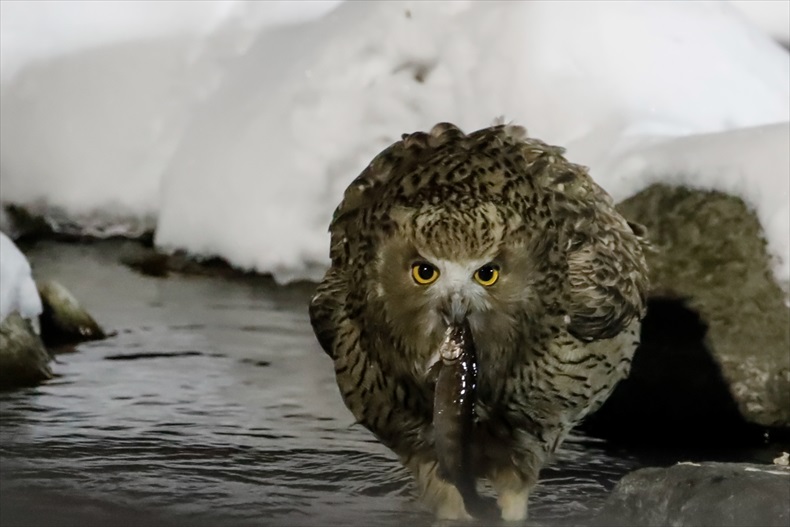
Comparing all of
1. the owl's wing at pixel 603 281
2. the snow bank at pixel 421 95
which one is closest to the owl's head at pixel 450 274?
the owl's wing at pixel 603 281

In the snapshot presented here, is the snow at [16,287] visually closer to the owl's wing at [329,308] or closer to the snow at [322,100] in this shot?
the snow at [322,100]

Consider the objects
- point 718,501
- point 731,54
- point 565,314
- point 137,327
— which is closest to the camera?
point 718,501

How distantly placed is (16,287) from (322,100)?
222 centimetres

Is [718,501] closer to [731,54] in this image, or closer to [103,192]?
[731,54]

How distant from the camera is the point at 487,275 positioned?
3.45m

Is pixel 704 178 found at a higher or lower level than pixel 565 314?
higher

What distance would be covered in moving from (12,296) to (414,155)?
2.38 meters

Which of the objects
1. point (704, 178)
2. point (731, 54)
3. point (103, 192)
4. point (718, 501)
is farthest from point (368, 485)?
point (103, 192)

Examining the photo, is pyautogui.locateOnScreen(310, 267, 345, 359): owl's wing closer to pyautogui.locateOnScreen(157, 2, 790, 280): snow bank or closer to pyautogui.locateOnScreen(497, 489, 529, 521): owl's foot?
pyautogui.locateOnScreen(497, 489, 529, 521): owl's foot

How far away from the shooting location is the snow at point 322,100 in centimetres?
635

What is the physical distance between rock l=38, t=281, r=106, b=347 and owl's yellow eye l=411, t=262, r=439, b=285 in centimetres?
303

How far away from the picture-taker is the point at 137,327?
635 cm

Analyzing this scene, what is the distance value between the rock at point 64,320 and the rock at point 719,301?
2435 millimetres

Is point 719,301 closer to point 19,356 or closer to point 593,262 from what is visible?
point 593,262
